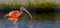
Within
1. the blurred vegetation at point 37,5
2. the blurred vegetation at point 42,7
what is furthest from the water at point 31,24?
the blurred vegetation at point 37,5

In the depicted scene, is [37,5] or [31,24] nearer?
[31,24]

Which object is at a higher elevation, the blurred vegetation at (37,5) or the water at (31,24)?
the blurred vegetation at (37,5)

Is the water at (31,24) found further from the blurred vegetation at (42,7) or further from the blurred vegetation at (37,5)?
the blurred vegetation at (37,5)

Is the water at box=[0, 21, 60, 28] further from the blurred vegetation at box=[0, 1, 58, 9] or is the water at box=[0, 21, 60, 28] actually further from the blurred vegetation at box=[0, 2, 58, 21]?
the blurred vegetation at box=[0, 1, 58, 9]

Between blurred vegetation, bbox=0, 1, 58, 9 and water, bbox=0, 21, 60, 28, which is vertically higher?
blurred vegetation, bbox=0, 1, 58, 9

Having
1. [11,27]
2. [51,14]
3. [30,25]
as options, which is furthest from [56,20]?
[11,27]

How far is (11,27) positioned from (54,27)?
1.10 feet

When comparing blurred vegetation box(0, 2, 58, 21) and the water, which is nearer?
the water

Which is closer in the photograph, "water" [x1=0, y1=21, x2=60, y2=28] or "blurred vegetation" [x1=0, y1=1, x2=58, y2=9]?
"water" [x1=0, y1=21, x2=60, y2=28]

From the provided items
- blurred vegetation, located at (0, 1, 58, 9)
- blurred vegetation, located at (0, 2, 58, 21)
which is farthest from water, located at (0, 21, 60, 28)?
blurred vegetation, located at (0, 1, 58, 9)

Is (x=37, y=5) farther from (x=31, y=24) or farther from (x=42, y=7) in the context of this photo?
(x=31, y=24)

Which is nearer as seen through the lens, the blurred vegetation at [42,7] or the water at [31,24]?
the water at [31,24]

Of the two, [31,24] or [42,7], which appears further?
[42,7]

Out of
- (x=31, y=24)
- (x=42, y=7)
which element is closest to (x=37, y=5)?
(x=42, y=7)
